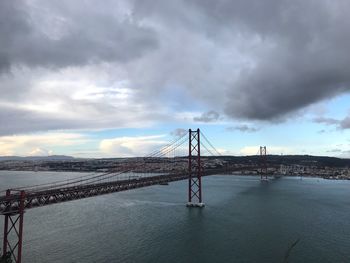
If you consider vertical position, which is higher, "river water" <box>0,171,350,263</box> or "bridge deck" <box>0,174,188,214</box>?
"bridge deck" <box>0,174,188,214</box>

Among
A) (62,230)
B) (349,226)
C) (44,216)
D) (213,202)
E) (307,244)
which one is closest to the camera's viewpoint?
(307,244)

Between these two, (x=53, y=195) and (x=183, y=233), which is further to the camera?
(x=183, y=233)

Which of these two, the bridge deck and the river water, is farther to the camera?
the river water

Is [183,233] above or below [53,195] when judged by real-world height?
below

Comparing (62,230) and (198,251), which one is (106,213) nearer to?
(62,230)

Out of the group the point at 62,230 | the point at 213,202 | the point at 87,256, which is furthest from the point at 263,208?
the point at 87,256

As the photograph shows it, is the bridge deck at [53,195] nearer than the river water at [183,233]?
Yes

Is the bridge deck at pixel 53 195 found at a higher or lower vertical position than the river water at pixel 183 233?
higher

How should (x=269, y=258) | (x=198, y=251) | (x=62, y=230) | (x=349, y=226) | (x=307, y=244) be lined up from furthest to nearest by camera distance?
1. (x=349, y=226)
2. (x=62, y=230)
3. (x=307, y=244)
4. (x=198, y=251)
5. (x=269, y=258)
